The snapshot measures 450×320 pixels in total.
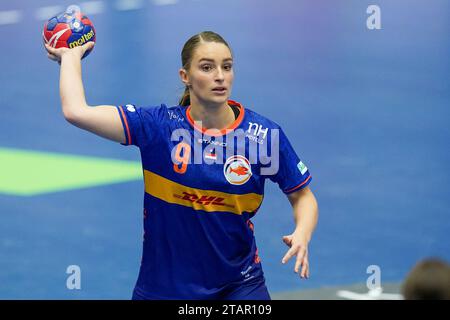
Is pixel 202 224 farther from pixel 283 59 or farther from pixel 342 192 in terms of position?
pixel 283 59

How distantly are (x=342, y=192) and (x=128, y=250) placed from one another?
267cm

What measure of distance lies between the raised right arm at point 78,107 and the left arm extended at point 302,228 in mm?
1185

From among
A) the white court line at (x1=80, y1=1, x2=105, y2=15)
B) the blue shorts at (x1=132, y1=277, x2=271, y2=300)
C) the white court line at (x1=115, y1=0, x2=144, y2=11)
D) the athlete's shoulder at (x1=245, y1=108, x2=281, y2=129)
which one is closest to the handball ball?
the athlete's shoulder at (x1=245, y1=108, x2=281, y2=129)

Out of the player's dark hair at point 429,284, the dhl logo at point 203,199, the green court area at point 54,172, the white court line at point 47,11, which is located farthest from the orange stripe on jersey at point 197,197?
the white court line at point 47,11

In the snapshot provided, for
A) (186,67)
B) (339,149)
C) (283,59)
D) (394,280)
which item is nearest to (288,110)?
(339,149)

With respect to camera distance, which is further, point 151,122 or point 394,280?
point 394,280

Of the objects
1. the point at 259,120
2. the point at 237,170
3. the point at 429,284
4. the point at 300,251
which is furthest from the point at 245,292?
the point at 429,284

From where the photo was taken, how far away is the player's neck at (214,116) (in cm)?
687

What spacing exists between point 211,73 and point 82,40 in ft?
2.81

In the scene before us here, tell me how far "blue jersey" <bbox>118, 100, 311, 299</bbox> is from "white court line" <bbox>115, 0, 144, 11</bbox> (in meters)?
13.5

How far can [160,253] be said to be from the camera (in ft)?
22.1

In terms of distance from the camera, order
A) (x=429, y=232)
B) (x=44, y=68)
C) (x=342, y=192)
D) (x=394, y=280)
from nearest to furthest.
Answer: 1. (x=394, y=280)
2. (x=429, y=232)
3. (x=342, y=192)
4. (x=44, y=68)

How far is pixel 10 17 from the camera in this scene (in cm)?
1966

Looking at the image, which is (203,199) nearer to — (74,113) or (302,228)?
(302,228)
